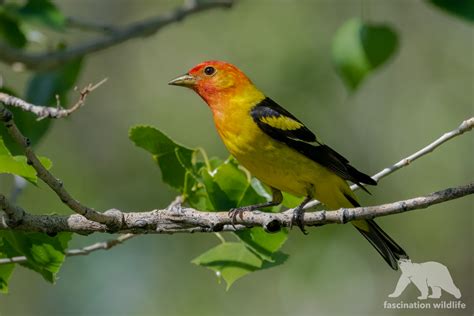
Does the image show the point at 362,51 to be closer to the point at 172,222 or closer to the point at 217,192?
the point at 217,192

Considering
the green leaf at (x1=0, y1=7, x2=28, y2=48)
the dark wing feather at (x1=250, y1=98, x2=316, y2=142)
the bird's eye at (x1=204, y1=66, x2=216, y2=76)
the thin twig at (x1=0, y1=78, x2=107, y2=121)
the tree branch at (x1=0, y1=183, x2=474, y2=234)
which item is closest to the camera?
the thin twig at (x1=0, y1=78, x2=107, y2=121)

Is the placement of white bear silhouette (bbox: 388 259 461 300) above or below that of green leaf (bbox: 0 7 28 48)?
below

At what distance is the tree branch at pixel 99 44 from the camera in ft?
18.3

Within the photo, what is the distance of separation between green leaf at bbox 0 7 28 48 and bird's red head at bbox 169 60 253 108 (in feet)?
3.71

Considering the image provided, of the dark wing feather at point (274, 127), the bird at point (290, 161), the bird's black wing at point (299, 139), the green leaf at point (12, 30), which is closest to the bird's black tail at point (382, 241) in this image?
the bird at point (290, 161)

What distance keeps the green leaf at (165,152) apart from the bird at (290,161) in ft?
1.69

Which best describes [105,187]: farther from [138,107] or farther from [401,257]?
[401,257]

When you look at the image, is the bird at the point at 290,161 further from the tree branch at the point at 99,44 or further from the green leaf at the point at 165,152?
the tree branch at the point at 99,44

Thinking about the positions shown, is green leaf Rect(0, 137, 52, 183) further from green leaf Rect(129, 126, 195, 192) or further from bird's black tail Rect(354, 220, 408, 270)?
bird's black tail Rect(354, 220, 408, 270)

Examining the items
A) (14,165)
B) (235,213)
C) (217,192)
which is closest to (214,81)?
(217,192)

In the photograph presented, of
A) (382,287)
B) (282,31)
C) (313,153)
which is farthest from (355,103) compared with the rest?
(313,153)

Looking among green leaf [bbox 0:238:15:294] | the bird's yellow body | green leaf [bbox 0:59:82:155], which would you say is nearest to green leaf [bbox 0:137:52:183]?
green leaf [bbox 0:238:15:294]

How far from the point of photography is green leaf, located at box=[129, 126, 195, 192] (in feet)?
14.1

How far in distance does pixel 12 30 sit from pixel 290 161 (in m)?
2.27
